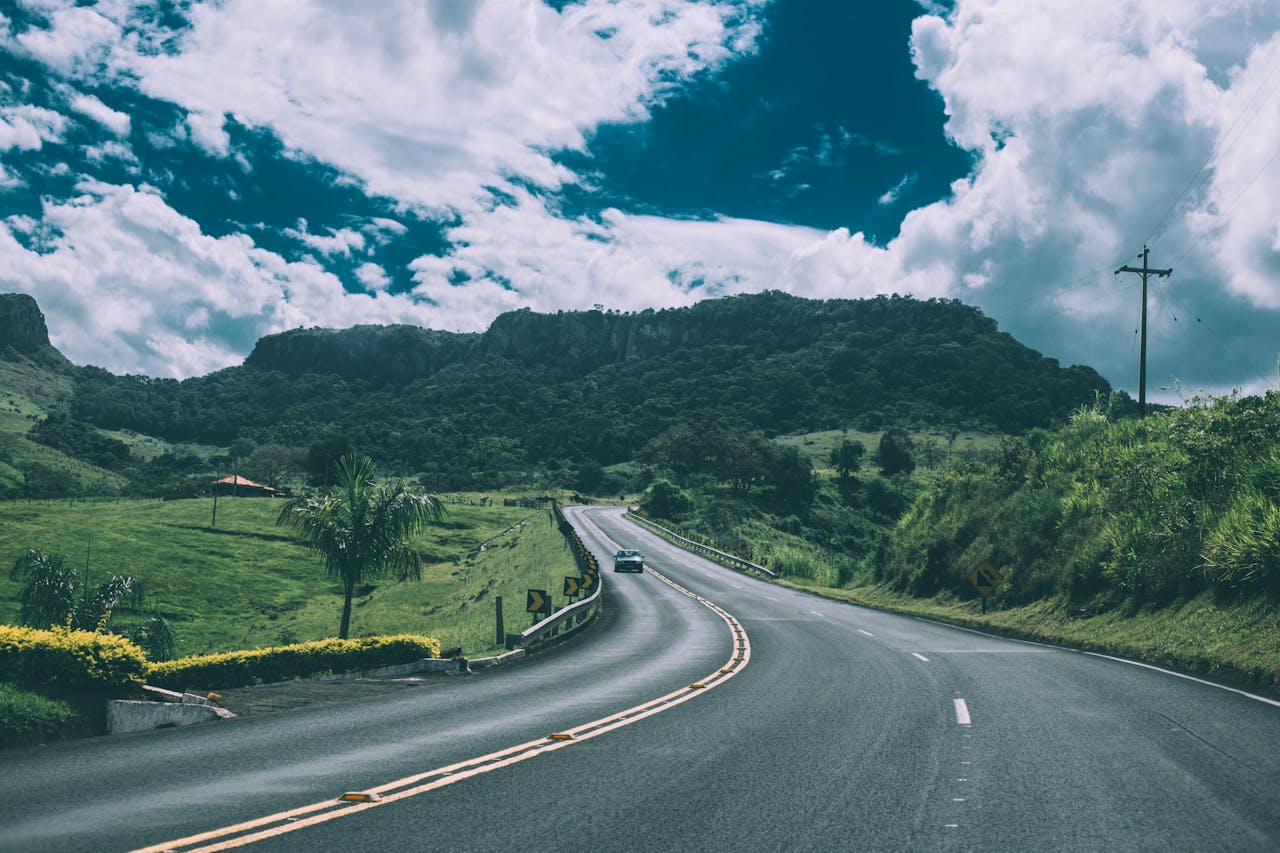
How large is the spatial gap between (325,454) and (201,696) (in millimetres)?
121763

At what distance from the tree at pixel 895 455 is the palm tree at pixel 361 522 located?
345ft

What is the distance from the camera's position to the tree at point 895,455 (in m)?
128

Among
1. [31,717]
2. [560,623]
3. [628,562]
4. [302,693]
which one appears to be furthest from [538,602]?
[628,562]

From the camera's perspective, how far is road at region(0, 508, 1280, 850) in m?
5.95

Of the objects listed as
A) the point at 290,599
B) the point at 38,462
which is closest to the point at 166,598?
the point at 290,599

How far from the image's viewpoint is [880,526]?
10356 cm

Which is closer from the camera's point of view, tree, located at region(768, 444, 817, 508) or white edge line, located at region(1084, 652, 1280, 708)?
white edge line, located at region(1084, 652, 1280, 708)

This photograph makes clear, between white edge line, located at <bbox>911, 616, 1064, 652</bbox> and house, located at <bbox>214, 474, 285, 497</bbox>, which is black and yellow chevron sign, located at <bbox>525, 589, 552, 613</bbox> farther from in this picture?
house, located at <bbox>214, 474, 285, 497</bbox>

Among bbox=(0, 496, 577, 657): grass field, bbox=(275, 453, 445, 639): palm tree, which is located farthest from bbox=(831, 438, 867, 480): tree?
bbox=(275, 453, 445, 639): palm tree

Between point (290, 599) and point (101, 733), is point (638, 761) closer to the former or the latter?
point (101, 733)

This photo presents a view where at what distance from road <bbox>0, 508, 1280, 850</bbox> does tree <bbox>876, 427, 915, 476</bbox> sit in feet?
383

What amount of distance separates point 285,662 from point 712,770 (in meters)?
10.4

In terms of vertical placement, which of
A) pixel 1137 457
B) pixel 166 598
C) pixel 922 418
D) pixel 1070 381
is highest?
pixel 1070 381

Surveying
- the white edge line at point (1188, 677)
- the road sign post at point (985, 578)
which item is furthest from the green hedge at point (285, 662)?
the road sign post at point (985, 578)
